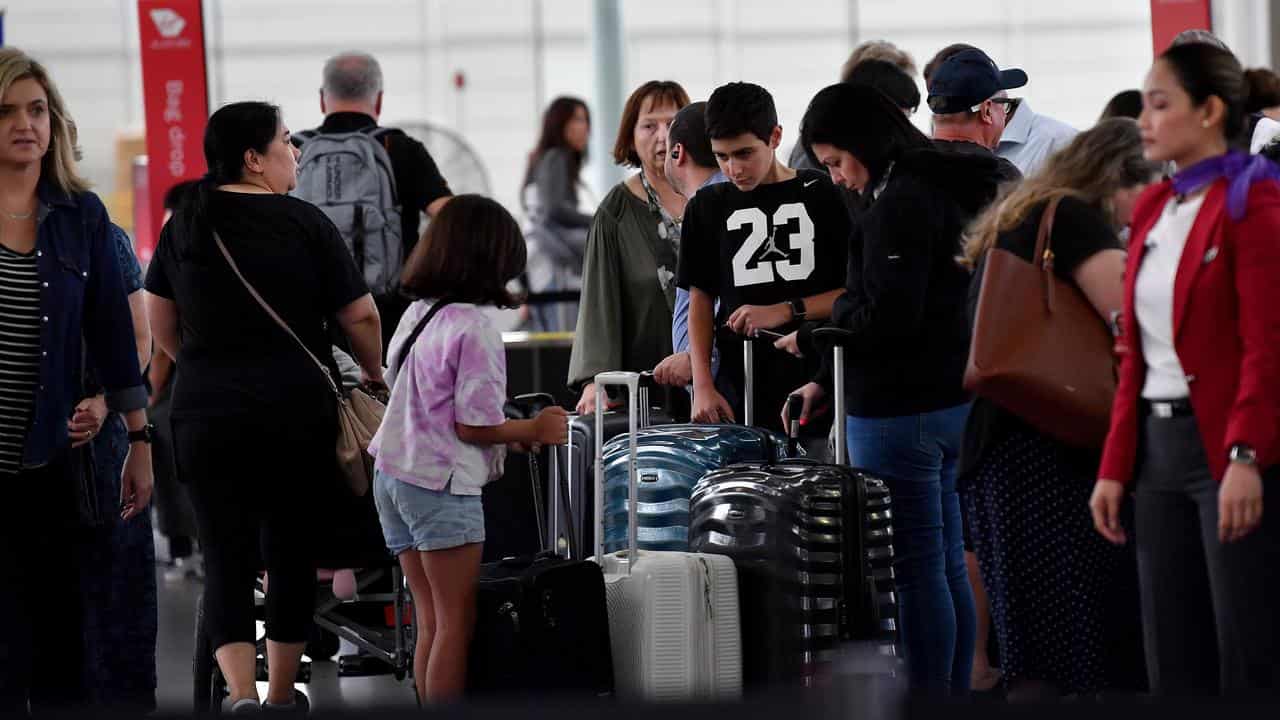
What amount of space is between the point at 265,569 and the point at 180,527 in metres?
3.26

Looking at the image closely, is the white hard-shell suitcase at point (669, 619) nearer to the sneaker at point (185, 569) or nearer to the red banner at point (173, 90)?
the sneaker at point (185, 569)

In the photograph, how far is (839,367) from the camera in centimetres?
347

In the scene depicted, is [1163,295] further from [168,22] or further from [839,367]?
[168,22]

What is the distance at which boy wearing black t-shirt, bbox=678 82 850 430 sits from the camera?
3.83 metres

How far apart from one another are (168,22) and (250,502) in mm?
4648

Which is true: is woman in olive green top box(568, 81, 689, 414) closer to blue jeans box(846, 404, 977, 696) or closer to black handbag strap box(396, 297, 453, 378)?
black handbag strap box(396, 297, 453, 378)

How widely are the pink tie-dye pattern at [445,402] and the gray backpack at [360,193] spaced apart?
1.45 metres

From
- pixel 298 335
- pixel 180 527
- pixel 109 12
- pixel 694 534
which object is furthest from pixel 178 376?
pixel 109 12

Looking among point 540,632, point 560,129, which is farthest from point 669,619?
point 560,129

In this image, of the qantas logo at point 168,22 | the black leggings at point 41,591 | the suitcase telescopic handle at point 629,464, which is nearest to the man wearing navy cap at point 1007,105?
the suitcase telescopic handle at point 629,464

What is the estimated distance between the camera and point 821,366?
369 cm

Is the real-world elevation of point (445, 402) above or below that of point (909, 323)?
below

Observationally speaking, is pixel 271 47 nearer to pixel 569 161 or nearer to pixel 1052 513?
pixel 569 161

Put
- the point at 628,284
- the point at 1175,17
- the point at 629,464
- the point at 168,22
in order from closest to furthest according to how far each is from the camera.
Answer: the point at 629,464
the point at 628,284
the point at 1175,17
the point at 168,22
